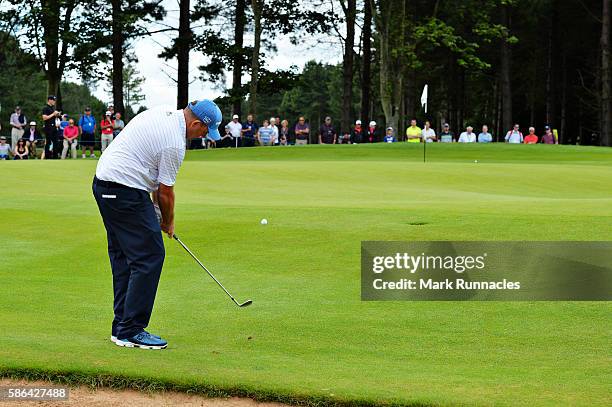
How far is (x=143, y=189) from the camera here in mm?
8094

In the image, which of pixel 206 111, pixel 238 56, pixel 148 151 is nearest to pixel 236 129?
pixel 238 56

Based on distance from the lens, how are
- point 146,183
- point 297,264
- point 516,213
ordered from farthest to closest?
point 516,213 < point 297,264 < point 146,183

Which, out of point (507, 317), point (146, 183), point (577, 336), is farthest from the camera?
point (507, 317)

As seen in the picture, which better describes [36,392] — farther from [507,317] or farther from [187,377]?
[507,317]

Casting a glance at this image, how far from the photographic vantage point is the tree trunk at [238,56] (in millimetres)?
56719

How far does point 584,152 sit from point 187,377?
36.3 m

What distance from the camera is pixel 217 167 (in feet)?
94.4

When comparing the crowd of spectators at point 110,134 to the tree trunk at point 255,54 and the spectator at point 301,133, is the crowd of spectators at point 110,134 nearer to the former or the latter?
the spectator at point 301,133

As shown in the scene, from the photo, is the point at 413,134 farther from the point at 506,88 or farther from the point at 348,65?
the point at 506,88

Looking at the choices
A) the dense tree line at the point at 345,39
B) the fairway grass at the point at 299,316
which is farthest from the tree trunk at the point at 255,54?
the fairway grass at the point at 299,316

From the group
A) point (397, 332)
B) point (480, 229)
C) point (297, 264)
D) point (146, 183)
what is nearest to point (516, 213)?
→ point (480, 229)

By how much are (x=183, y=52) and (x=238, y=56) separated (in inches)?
129

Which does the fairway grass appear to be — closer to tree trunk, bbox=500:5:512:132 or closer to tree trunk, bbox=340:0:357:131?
tree trunk, bbox=340:0:357:131

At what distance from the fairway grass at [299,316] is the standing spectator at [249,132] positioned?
25.3 metres
